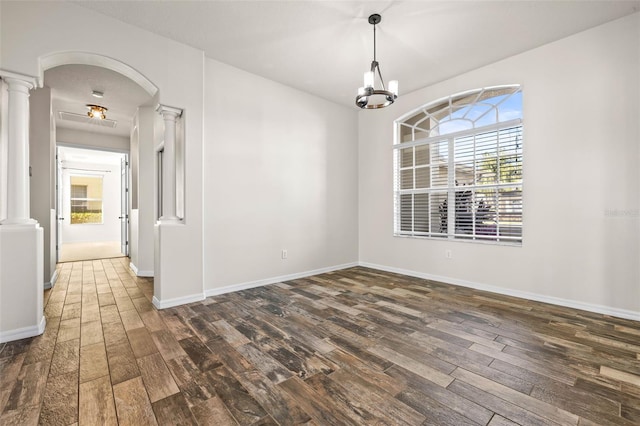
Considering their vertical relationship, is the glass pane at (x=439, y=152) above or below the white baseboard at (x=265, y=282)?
above

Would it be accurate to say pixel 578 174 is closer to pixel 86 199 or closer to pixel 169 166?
pixel 169 166

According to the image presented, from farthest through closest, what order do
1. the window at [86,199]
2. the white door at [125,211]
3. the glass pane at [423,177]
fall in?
the window at [86,199]
the white door at [125,211]
the glass pane at [423,177]

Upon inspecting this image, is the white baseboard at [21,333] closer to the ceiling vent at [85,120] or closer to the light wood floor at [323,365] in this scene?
the light wood floor at [323,365]

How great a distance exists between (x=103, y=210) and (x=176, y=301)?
936 cm

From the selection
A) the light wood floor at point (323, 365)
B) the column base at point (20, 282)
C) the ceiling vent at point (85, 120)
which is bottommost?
the light wood floor at point (323, 365)

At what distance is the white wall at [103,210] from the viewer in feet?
31.1

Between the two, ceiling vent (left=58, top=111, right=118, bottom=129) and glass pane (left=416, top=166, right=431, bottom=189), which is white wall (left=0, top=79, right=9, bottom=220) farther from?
glass pane (left=416, top=166, right=431, bottom=189)

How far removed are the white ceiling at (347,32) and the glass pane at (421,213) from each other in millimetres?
1845

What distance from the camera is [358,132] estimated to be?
5.64m

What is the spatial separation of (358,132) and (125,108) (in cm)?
438

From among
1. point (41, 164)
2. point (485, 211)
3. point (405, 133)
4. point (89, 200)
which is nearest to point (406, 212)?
point (485, 211)

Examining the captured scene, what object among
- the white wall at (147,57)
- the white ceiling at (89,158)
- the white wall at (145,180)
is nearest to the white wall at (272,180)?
the white wall at (147,57)

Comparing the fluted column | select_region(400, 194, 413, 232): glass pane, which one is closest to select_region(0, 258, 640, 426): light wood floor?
the fluted column

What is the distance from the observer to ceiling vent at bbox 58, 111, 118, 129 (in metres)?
5.47
